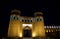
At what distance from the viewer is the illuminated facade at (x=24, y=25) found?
2764 cm

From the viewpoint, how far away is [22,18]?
29547mm

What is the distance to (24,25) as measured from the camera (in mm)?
30000

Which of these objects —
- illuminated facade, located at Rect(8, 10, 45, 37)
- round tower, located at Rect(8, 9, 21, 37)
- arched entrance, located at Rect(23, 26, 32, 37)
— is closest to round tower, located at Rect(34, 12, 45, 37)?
illuminated facade, located at Rect(8, 10, 45, 37)

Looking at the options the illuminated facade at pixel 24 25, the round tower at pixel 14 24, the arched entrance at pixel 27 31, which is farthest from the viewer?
the arched entrance at pixel 27 31

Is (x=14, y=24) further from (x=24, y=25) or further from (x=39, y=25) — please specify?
(x=39, y=25)

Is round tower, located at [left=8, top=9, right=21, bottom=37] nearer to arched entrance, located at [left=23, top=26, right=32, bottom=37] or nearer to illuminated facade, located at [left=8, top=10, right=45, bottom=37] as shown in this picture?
illuminated facade, located at [left=8, top=10, right=45, bottom=37]

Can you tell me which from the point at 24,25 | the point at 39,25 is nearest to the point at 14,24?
the point at 24,25

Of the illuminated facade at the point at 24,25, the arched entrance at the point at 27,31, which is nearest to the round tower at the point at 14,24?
the illuminated facade at the point at 24,25

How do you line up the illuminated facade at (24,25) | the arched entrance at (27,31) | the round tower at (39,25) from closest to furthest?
1. the illuminated facade at (24,25)
2. the round tower at (39,25)
3. the arched entrance at (27,31)

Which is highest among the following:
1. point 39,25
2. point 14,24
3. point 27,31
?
point 14,24

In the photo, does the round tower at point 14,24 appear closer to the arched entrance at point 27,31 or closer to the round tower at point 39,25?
the arched entrance at point 27,31

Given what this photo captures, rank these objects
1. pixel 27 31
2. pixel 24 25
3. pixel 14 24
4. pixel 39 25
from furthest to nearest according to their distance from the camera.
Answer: pixel 27 31 → pixel 24 25 → pixel 39 25 → pixel 14 24

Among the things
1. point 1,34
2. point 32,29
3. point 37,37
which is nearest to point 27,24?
point 32,29

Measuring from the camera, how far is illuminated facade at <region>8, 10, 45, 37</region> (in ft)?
90.7
